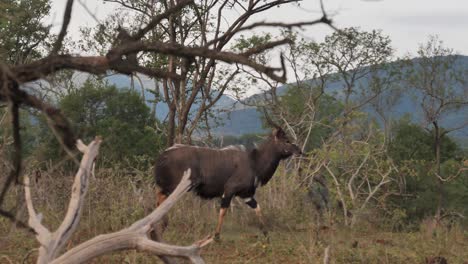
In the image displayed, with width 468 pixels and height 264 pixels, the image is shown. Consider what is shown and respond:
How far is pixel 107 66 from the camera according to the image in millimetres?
2797

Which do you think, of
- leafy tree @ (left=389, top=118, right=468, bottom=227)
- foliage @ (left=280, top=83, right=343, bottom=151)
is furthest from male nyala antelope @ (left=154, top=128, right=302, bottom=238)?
leafy tree @ (left=389, top=118, right=468, bottom=227)

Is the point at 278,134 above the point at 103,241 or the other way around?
above

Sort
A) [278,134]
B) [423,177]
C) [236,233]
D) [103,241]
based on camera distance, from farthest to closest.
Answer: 1. [423,177]
2. [236,233]
3. [278,134]
4. [103,241]

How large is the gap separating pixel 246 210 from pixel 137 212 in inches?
148

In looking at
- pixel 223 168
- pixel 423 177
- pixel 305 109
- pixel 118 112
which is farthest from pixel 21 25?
pixel 223 168

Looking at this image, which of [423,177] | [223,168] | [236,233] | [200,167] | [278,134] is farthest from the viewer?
[423,177]

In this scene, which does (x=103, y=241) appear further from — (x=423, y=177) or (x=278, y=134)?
(x=423, y=177)

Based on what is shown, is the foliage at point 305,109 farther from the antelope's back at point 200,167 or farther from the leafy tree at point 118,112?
the antelope's back at point 200,167

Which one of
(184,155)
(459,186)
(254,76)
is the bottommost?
(459,186)

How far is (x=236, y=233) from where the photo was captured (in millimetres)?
12852

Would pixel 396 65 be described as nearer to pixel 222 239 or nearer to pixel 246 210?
pixel 246 210

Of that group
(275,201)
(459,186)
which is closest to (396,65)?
(459,186)

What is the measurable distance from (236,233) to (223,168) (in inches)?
70.1

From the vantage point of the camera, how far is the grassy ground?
9.50 m
